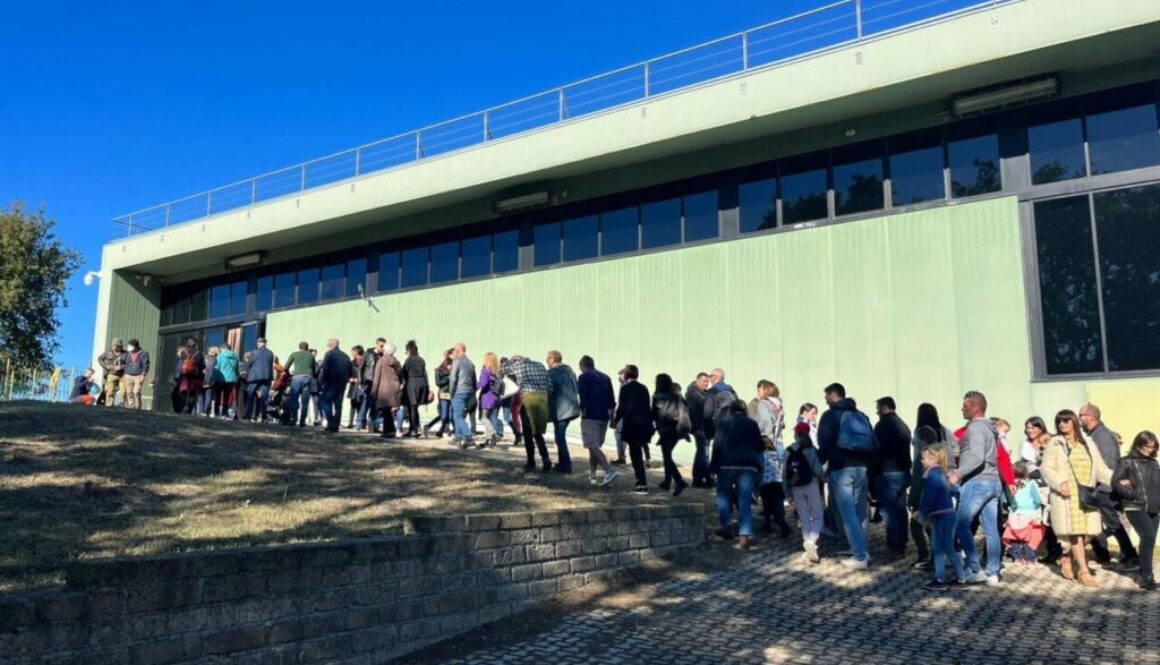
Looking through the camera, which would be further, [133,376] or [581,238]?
[581,238]

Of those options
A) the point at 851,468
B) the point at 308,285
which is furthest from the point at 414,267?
the point at 851,468

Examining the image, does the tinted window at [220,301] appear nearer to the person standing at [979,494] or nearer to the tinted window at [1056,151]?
the tinted window at [1056,151]

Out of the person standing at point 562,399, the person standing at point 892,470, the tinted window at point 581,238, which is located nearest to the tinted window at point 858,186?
the tinted window at point 581,238

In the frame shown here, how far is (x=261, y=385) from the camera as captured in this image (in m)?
14.9

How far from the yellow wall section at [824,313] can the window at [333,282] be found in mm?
5502

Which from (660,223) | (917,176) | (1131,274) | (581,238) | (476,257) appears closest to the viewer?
(1131,274)

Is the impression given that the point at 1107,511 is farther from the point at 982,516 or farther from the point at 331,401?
the point at 331,401

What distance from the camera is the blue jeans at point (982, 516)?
8055mm

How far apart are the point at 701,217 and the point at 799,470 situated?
8.81 meters

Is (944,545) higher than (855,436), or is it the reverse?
(855,436)

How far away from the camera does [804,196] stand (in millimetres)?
15633

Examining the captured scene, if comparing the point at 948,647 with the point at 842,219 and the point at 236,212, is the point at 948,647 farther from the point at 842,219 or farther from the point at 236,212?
the point at 236,212

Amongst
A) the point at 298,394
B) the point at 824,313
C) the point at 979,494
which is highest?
the point at 824,313

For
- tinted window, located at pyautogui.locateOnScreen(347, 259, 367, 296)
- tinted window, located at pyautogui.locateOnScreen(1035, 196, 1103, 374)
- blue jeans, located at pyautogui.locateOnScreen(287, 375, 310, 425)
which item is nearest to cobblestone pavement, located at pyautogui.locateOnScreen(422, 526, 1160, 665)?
tinted window, located at pyautogui.locateOnScreen(1035, 196, 1103, 374)
